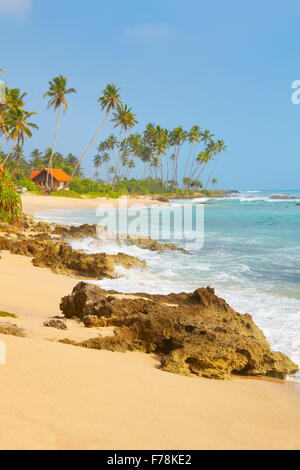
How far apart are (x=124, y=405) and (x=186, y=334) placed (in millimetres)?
2025

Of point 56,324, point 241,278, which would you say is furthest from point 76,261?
point 56,324

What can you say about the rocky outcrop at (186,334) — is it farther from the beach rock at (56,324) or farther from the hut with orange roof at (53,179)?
the hut with orange roof at (53,179)

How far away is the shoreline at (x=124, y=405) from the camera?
2721mm

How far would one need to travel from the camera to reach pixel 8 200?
58.3 feet

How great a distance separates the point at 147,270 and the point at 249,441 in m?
9.22

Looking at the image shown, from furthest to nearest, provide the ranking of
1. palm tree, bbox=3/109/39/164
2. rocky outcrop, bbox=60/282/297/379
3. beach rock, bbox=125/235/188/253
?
1. palm tree, bbox=3/109/39/164
2. beach rock, bbox=125/235/188/253
3. rocky outcrop, bbox=60/282/297/379

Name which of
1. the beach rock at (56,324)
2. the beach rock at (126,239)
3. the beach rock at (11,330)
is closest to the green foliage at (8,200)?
the beach rock at (126,239)

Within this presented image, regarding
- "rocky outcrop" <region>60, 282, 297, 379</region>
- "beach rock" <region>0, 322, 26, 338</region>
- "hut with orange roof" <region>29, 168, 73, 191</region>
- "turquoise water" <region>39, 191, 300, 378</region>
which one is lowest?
"turquoise water" <region>39, 191, 300, 378</region>

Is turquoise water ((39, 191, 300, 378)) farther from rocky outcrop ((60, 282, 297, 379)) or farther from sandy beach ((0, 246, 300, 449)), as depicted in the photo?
sandy beach ((0, 246, 300, 449))

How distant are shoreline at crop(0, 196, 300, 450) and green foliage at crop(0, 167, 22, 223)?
1330 cm

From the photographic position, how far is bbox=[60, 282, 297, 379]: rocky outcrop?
4672 mm

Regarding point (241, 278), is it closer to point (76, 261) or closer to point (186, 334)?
point (76, 261)

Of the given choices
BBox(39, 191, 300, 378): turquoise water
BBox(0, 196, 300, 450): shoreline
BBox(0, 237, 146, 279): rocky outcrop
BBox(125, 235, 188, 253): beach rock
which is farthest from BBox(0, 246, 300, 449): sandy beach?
BBox(125, 235, 188, 253): beach rock

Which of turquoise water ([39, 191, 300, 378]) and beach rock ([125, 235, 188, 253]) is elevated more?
beach rock ([125, 235, 188, 253])
